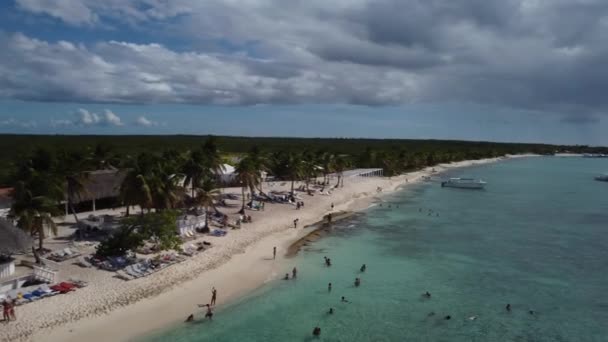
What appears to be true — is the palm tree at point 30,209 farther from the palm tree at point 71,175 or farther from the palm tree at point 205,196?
the palm tree at point 205,196

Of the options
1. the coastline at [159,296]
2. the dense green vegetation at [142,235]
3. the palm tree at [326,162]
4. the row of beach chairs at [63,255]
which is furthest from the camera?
the palm tree at [326,162]

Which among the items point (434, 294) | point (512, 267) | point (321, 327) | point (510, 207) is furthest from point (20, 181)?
point (510, 207)

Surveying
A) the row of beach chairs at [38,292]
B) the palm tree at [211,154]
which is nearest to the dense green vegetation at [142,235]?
the row of beach chairs at [38,292]

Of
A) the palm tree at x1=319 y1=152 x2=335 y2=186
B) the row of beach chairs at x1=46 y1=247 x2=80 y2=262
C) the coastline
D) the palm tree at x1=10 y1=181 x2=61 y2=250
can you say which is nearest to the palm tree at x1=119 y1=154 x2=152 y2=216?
the row of beach chairs at x1=46 y1=247 x2=80 y2=262

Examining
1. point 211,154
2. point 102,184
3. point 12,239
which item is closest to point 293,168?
point 211,154

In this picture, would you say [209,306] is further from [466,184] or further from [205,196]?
[466,184]

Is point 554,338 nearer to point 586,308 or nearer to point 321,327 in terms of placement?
point 586,308
